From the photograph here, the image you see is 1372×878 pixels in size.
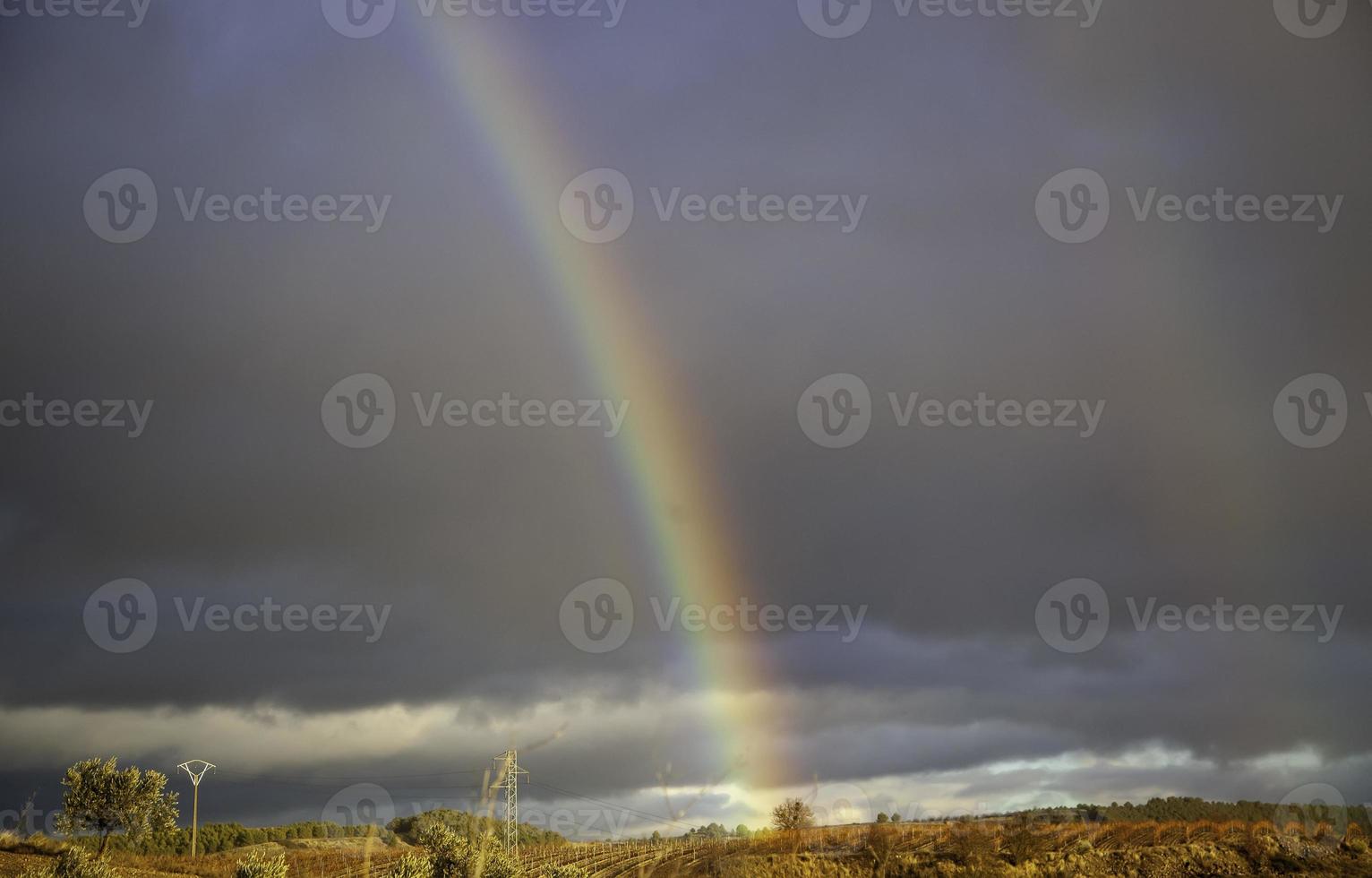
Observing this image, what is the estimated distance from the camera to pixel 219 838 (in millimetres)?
110625

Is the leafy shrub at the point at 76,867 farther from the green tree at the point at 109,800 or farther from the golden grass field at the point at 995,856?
the green tree at the point at 109,800

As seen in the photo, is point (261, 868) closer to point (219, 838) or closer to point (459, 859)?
point (459, 859)

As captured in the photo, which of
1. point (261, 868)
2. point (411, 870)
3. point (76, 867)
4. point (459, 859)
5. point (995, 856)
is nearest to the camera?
point (76, 867)

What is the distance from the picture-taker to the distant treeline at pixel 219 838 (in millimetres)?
61263

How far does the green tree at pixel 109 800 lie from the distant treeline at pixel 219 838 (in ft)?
5.28

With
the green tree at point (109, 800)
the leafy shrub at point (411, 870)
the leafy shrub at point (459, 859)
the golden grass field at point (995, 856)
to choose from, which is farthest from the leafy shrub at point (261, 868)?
the green tree at point (109, 800)

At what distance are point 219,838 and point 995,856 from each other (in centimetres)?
9627

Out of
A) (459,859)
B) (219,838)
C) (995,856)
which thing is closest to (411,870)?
(459,859)

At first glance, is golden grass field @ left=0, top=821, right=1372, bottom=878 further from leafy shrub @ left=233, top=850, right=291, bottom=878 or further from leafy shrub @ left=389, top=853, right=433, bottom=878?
leafy shrub @ left=389, top=853, right=433, bottom=878

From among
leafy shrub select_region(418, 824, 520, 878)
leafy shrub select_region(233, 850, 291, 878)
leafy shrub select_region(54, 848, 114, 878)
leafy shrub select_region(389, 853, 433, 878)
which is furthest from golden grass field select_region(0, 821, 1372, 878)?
leafy shrub select_region(54, 848, 114, 878)

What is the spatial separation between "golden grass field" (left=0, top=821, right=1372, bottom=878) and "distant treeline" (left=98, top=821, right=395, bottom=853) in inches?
469

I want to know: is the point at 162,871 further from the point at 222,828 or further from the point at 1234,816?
the point at 222,828

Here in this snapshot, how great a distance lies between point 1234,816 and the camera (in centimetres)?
6550

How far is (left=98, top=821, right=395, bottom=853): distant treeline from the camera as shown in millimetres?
61263
